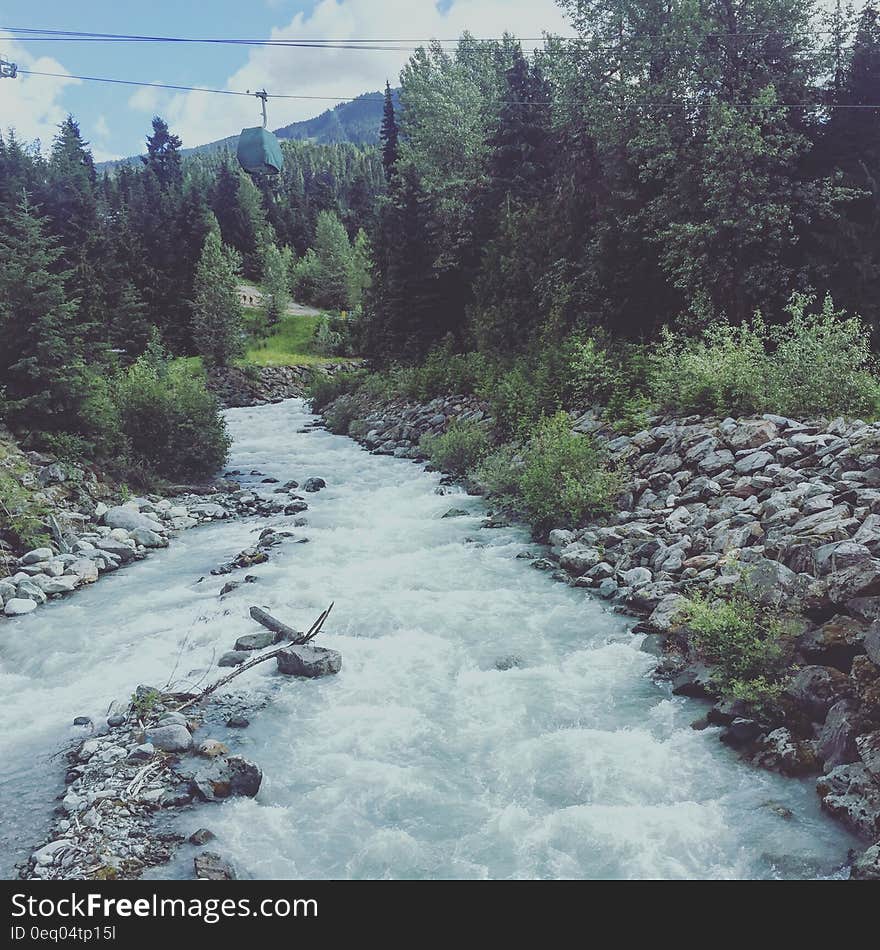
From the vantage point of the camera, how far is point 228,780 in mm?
6699

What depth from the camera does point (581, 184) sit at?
25.0 metres

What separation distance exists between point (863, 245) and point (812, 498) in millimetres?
11505

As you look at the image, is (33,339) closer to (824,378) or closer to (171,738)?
(171,738)

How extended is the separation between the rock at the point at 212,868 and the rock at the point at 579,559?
7.52m

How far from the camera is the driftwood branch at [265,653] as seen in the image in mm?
8320

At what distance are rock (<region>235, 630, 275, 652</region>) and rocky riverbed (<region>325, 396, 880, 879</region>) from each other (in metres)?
4.88

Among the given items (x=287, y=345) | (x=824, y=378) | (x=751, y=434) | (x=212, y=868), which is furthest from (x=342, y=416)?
(x=287, y=345)

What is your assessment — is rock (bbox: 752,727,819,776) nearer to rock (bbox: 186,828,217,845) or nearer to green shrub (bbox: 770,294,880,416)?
rock (bbox: 186,828,217,845)

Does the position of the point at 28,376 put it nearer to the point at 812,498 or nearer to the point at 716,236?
the point at 812,498

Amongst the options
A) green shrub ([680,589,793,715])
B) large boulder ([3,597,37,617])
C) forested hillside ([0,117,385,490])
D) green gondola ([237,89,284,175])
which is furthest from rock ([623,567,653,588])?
forested hillside ([0,117,385,490])

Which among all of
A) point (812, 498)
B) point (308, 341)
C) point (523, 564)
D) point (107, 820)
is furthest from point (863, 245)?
point (308, 341)

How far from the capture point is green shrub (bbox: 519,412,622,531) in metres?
13.7

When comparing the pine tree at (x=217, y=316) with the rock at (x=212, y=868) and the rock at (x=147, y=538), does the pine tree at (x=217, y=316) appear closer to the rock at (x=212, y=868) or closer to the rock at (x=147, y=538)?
the rock at (x=147, y=538)

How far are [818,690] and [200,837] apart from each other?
581cm
